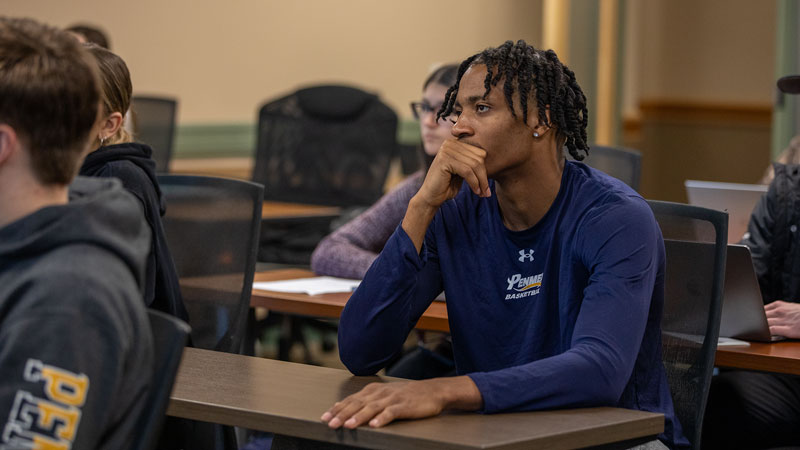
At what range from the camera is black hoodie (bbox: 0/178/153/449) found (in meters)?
1.01

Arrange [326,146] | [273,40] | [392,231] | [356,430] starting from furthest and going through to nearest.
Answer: [273,40]
[326,146]
[392,231]
[356,430]

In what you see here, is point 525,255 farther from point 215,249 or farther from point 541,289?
point 215,249

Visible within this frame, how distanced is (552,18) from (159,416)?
5493 mm

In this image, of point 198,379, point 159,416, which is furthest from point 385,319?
point 159,416

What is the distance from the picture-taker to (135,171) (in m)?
1.98

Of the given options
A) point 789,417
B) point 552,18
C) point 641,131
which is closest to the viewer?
point 789,417

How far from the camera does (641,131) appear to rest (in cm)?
797

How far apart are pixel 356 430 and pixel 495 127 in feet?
2.21

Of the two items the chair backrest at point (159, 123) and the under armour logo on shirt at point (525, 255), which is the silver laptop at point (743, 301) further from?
the chair backrest at point (159, 123)

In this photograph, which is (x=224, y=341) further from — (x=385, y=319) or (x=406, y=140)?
(x=406, y=140)

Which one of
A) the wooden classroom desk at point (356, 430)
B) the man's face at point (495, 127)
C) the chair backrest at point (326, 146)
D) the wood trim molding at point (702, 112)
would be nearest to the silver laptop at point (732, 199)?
the man's face at point (495, 127)

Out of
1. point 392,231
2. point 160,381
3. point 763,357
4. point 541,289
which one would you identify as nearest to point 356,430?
point 160,381

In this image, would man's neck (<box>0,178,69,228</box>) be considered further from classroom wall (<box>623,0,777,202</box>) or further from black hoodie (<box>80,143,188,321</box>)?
classroom wall (<box>623,0,777,202</box>)

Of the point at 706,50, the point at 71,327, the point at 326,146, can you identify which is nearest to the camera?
the point at 71,327
